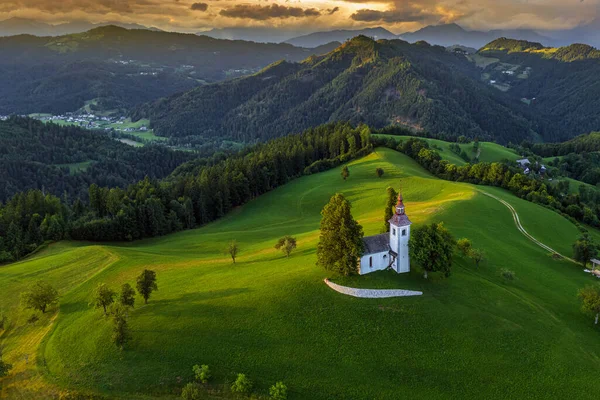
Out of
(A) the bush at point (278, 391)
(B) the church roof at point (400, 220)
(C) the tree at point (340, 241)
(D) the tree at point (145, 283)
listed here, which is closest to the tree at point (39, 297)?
(D) the tree at point (145, 283)

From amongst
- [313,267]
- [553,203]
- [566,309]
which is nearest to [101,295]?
[313,267]

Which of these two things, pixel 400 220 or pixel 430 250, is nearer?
pixel 430 250

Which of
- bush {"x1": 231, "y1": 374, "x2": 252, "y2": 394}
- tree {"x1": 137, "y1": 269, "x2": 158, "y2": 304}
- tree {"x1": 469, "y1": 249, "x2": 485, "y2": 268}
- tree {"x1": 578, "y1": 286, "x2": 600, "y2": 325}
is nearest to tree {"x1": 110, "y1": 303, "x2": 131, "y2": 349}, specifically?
tree {"x1": 137, "y1": 269, "x2": 158, "y2": 304}

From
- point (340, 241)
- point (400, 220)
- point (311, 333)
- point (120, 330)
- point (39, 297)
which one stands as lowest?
point (311, 333)

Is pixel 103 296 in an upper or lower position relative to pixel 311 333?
A: upper

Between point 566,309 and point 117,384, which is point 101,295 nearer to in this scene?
point 117,384

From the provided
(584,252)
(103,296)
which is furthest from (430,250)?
(103,296)

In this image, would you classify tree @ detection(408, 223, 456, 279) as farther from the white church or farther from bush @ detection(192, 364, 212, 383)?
bush @ detection(192, 364, 212, 383)

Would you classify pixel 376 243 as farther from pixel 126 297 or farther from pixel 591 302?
pixel 126 297
